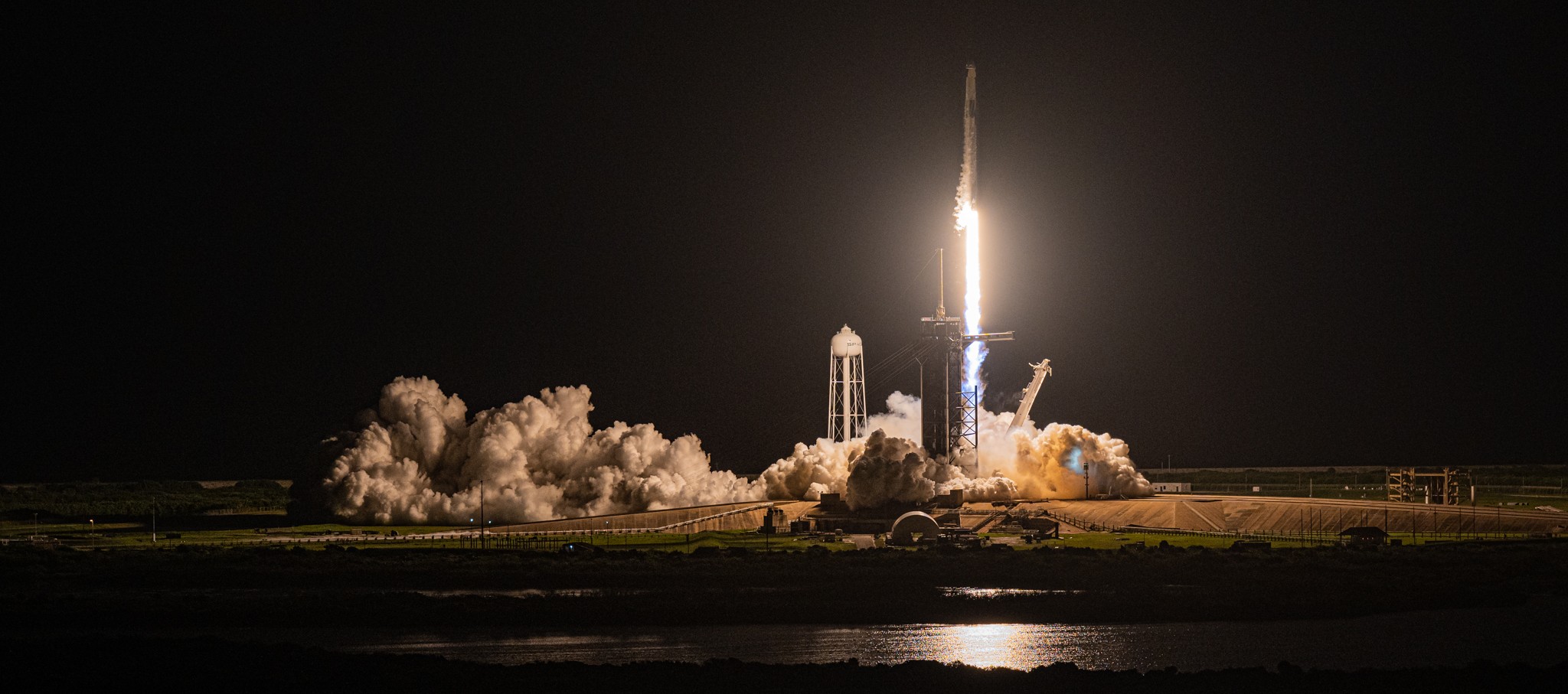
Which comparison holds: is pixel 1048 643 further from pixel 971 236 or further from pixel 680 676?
pixel 971 236

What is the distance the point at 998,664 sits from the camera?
35.8 meters

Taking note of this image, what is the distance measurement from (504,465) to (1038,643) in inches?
1328

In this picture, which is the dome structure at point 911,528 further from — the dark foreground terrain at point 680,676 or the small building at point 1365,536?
the dark foreground terrain at point 680,676

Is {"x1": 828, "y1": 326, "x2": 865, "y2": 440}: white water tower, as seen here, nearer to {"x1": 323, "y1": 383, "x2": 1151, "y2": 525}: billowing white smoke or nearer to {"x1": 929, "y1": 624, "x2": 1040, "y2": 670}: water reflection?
{"x1": 323, "y1": 383, "x2": 1151, "y2": 525}: billowing white smoke

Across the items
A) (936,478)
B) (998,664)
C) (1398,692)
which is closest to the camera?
(1398,692)

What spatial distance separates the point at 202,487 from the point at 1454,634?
84.2m

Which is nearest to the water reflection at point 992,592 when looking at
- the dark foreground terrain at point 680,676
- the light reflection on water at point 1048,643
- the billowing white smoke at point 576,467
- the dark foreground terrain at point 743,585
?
the dark foreground terrain at point 743,585

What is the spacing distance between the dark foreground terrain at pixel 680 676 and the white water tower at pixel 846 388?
4106cm

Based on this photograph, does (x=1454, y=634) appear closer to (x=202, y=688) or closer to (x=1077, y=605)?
(x=1077, y=605)

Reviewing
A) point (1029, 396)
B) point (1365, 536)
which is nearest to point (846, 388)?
point (1029, 396)

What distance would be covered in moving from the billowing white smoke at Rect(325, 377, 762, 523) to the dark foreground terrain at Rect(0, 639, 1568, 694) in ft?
99.7

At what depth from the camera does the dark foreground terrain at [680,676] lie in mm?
31984

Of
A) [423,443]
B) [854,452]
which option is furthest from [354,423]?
[854,452]

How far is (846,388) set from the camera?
75.6 meters
